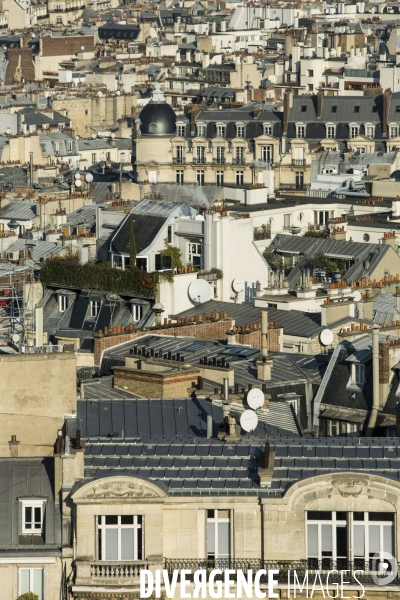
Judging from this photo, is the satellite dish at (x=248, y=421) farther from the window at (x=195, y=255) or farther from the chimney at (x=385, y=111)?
the chimney at (x=385, y=111)

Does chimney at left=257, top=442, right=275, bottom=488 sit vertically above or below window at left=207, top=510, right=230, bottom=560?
above

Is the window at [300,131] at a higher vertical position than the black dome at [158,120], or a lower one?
lower

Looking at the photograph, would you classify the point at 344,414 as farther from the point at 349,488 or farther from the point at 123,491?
the point at 123,491

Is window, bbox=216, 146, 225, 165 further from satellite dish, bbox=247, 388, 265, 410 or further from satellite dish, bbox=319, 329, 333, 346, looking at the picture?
satellite dish, bbox=247, 388, 265, 410

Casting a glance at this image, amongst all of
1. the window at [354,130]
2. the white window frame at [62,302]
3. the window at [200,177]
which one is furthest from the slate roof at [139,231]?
the window at [354,130]

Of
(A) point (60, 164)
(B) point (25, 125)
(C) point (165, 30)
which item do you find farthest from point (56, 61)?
(A) point (60, 164)

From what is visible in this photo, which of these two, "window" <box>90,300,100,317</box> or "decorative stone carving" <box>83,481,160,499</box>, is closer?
"decorative stone carving" <box>83,481,160,499</box>

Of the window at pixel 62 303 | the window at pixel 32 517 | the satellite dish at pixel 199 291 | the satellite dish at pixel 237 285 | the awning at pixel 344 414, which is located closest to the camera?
the window at pixel 32 517

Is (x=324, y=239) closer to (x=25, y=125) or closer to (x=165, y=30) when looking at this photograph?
(x=25, y=125)

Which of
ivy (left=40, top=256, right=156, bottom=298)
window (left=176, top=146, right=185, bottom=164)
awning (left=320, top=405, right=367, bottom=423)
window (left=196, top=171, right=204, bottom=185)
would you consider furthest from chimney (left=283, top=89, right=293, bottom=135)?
awning (left=320, top=405, right=367, bottom=423)
